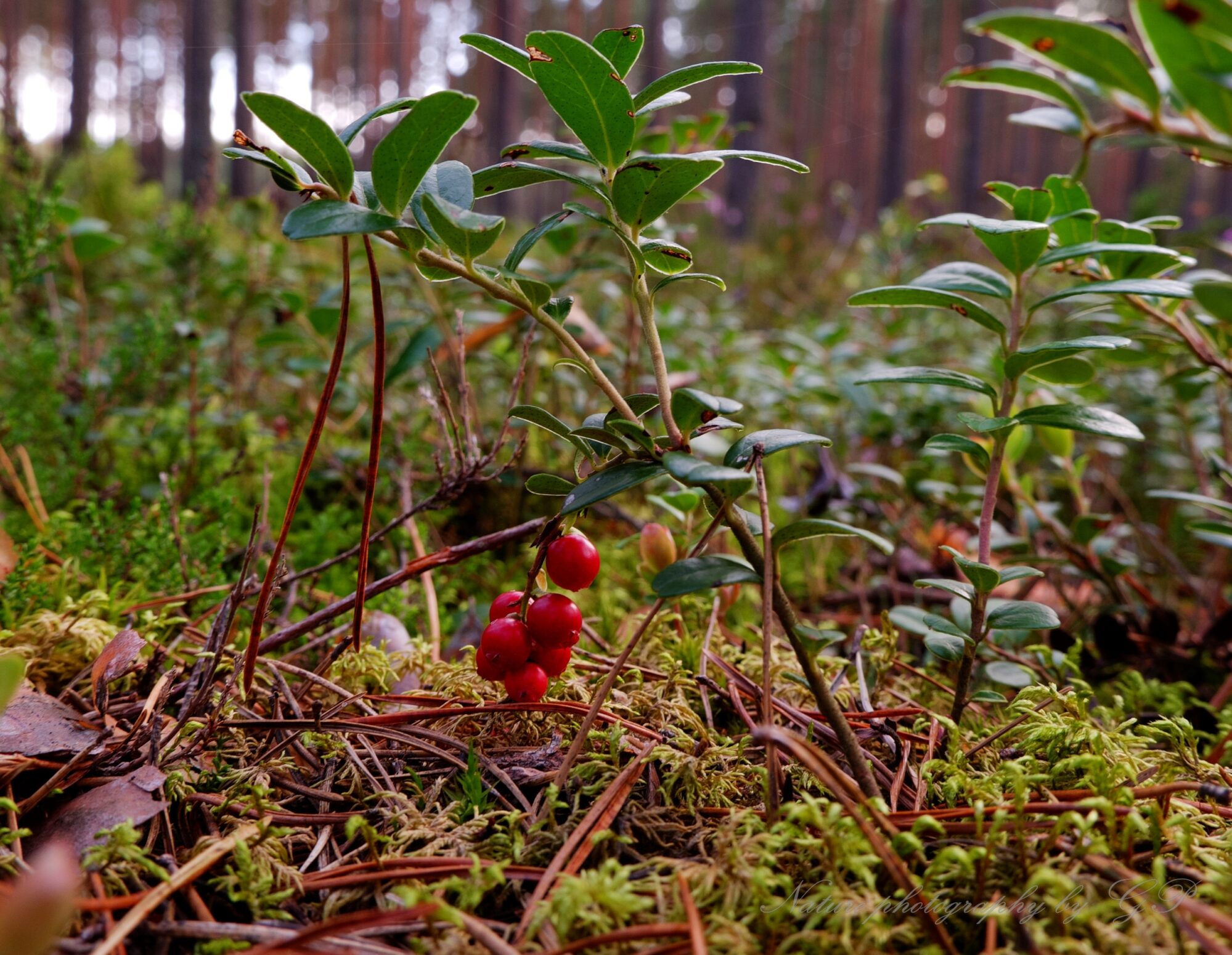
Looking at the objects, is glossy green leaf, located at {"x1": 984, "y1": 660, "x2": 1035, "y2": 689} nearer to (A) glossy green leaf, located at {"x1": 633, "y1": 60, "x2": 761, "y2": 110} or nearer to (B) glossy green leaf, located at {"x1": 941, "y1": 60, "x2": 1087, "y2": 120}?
(B) glossy green leaf, located at {"x1": 941, "y1": 60, "x2": 1087, "y2": 120}

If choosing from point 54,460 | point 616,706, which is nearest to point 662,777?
point 616,706

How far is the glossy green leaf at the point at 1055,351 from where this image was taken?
0.94 meters

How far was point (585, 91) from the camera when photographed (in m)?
0.82

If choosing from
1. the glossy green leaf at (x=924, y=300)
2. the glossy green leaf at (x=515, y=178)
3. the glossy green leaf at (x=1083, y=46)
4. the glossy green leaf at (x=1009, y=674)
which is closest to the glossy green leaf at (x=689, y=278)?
the glossy green leaf at (x=515, y=178)

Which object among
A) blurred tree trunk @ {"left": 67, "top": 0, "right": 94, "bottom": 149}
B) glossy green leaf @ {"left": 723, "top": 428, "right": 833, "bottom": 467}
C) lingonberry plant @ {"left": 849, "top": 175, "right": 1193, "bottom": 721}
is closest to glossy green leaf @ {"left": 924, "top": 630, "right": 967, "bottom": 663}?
lingonberry plant @ {"left": 849, "top": 175, "right": 1193, "bottom": 721}

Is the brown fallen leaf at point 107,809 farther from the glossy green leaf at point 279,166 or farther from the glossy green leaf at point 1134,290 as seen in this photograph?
the glossy green leaf at point 1134,290

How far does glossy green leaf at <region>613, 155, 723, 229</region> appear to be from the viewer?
819 mm

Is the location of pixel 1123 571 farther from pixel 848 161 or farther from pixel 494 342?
pixel 848 161

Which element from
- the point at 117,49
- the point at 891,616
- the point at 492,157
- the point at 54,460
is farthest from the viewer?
the point at 117,49

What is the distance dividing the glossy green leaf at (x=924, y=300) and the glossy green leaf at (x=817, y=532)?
313 millimetres

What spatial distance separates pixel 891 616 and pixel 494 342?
1.69m

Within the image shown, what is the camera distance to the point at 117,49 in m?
19.4

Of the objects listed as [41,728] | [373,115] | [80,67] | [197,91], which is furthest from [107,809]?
[80,67]

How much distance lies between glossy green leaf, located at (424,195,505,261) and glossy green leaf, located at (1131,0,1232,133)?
0.54 meters
